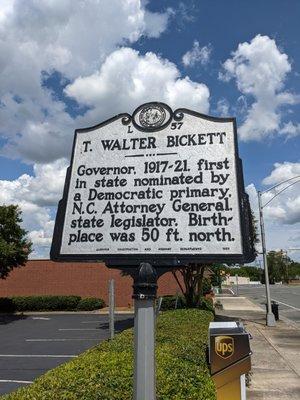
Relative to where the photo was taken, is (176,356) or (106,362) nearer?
(106,362)

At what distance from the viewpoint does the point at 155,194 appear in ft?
11.4

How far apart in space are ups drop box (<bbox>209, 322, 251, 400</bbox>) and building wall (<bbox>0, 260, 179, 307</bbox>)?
2854 cm

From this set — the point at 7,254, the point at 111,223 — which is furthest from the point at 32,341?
the point at 111,223

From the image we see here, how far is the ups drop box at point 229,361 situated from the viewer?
5.98 metres

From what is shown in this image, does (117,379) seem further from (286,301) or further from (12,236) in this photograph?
(286,301)

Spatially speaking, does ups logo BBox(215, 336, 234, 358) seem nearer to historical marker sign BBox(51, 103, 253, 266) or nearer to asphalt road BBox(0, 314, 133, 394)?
historical marker sign BBox(51, 103, 253, 266)

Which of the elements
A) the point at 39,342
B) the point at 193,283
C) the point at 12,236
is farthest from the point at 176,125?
the point at 12,236

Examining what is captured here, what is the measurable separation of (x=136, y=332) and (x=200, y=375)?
206 cm

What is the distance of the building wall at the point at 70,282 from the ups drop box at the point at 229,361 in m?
28.5

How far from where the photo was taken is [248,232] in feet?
10.7

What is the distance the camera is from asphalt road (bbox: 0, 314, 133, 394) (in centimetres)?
1106

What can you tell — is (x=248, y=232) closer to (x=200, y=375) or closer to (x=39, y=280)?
(x=200, y=375)

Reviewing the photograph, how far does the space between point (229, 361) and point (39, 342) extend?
12.5 meters

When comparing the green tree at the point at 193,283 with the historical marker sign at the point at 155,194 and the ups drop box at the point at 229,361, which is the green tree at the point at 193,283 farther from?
the historical marker sign at the point at 155,194
